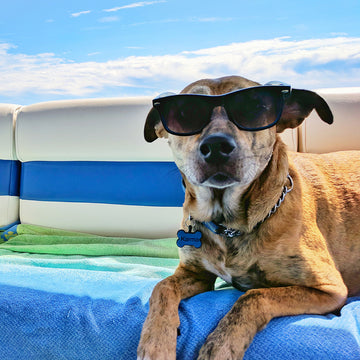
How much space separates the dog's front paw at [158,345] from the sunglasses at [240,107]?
2.03 ft

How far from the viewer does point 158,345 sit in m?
1.14

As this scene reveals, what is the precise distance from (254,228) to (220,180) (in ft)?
0.73

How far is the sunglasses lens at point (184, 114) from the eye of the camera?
1378mm

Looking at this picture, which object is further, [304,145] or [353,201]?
[304,145]

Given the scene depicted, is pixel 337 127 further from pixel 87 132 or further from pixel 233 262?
pixel 87 132

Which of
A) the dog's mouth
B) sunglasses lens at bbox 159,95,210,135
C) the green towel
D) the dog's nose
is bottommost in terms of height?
the green towel

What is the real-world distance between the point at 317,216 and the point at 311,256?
0.20m

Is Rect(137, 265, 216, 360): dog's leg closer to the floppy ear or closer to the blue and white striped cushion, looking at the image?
the floppy ear

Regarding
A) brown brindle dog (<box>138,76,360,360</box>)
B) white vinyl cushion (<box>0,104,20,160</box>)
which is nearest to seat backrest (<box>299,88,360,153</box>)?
brown brindle dog (<box>138,76,360,360</box>)

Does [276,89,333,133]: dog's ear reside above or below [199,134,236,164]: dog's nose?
above

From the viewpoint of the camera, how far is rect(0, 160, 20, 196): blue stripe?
2.93 meters

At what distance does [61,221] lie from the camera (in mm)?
2787

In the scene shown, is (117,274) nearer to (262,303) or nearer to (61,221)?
(262,303)

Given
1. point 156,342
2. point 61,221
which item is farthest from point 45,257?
point 156,342
